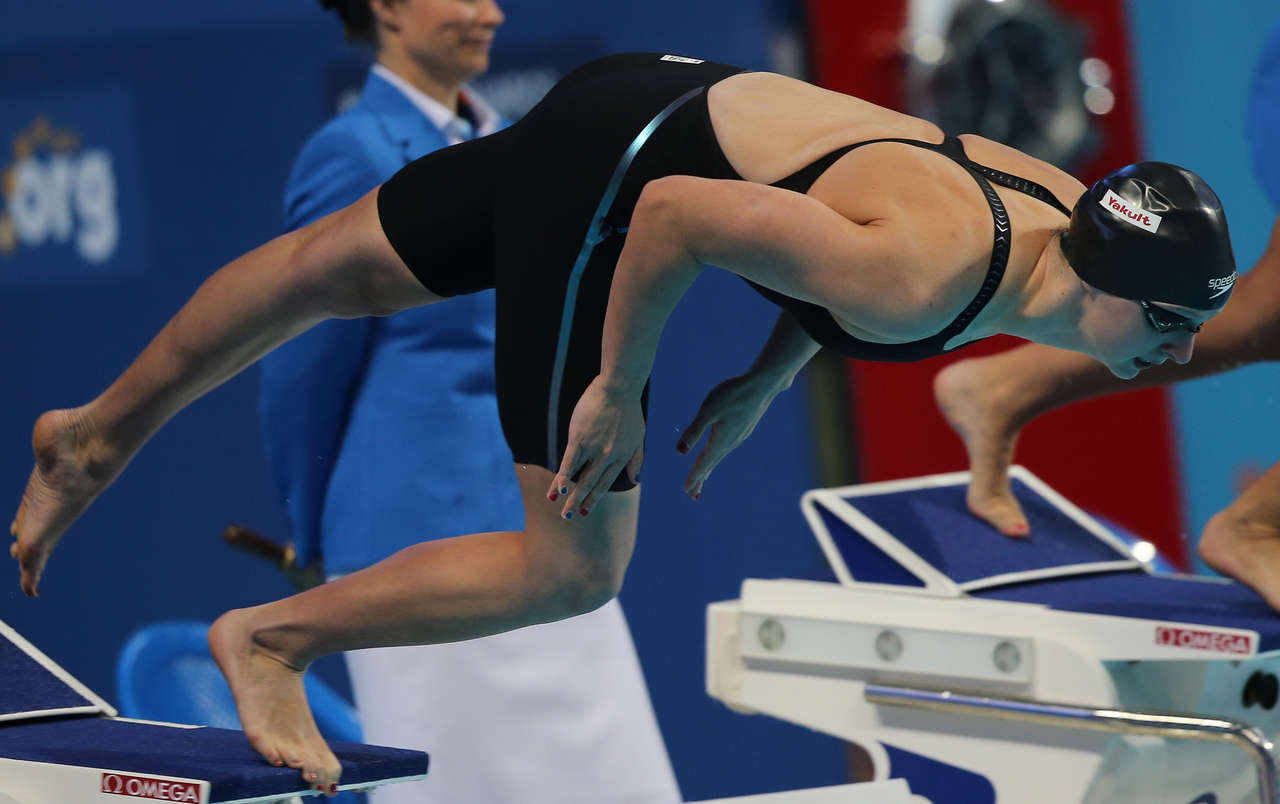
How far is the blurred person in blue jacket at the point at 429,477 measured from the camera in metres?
2.86

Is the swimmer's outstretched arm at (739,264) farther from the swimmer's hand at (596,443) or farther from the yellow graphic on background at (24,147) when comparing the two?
the yellow graphic on background at (24,147)

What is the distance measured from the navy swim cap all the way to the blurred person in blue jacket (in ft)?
3.78

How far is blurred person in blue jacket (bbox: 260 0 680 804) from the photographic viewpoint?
2.86 meters

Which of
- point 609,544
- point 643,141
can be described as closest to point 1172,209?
point 643,141

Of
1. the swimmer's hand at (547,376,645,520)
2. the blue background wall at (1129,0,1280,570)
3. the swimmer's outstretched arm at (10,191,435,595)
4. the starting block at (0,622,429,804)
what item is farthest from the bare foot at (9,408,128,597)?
the blue background wall at (1129,0,1280,570)

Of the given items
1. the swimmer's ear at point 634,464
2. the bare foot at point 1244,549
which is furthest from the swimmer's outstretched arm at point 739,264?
the bare foot at point 1244,549

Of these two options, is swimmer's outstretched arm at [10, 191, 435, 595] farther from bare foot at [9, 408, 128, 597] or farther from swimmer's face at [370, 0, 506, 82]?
swimmer's face at [370, 0, 506, 82]

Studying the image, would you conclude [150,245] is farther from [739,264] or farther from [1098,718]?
[1098,718]

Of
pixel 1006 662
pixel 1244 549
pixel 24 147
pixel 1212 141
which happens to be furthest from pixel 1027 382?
pixel 24 147

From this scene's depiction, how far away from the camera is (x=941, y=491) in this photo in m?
3.33

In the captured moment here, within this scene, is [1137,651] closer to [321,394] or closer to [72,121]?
[321,394]

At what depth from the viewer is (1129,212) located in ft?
6.84

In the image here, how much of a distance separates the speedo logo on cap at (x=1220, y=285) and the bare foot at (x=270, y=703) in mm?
1298

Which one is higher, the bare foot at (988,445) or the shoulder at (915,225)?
the shoulder at (915,225)
